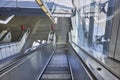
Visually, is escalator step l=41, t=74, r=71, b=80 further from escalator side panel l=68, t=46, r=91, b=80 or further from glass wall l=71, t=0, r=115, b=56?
glass wall l=71, t=0, r=115, b=56

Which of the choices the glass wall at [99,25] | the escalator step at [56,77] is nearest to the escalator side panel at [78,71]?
the escalator step at [56,77]

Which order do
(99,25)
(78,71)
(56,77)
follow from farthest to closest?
(99,25), (56,77), (78,71)

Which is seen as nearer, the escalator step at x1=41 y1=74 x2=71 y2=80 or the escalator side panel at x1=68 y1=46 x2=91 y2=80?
the escalator side panel at x1=68 y1=46 x2=91 y2=80

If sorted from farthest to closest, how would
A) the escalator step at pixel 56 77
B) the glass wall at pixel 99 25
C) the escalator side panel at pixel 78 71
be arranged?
1. the escalator step at pixel 56 77
2. the glass wall at pixel 99 25
3. the escalator side panel at pixel 78 71

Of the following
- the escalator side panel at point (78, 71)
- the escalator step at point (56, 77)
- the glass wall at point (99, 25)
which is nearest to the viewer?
the escalator side panel at point (78, 71)

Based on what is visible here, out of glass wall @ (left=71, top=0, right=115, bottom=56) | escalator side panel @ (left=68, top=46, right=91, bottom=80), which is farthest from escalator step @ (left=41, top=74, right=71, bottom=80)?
glass wall @ (left=71, top=0, right=115, bottom=56)

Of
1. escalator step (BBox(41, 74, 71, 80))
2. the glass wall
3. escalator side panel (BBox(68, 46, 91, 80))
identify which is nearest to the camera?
escalator side panel (BBox(68, 46, 91, 80))

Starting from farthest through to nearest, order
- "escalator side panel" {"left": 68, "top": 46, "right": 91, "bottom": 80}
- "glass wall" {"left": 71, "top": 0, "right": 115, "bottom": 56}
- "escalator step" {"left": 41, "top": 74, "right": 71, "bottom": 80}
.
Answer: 1. "escalator step" {"left": 41, "top": 74, "right": 71, "bottom": 80}
2. "glass wall" {"left": 71, "top": 0, "right": 115, "bottom": 56}
3. "escalator side panel" {"left": 68, "top": 46, "right": 91, "bottom": 80}

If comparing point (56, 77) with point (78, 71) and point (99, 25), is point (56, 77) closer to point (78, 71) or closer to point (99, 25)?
point (78, 71)

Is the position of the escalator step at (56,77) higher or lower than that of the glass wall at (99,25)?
lower

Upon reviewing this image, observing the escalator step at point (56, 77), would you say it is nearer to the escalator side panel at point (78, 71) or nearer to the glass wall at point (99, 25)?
the escalator side panel at point (78, 71)

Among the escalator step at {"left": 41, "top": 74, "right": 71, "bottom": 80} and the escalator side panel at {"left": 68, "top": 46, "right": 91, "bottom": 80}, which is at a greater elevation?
the escalator side panel at {"left": 68, "top": 46, "right": 91, "bottom": 80}

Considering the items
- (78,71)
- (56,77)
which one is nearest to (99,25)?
(56,77)

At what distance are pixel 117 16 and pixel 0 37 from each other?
11.5 metres
